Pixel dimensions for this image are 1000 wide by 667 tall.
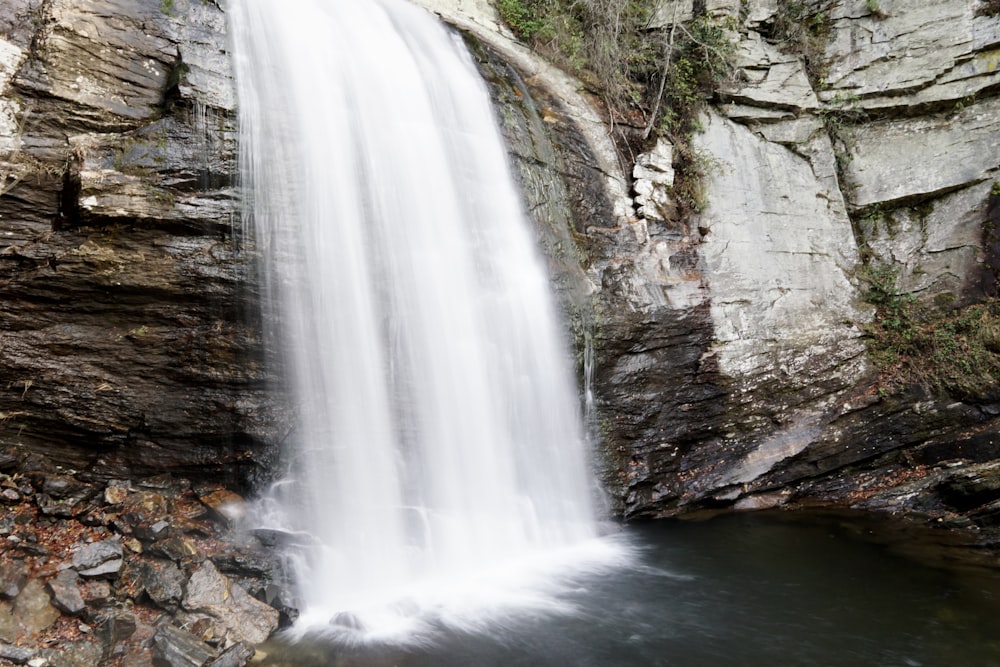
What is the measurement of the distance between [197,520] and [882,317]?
992cm

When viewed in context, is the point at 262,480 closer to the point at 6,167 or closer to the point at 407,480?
the point at 407,480

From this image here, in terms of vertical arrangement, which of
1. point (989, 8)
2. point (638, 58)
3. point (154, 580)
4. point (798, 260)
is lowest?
point (154, 580)

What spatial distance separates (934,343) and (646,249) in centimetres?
462

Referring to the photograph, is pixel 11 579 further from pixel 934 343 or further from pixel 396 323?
pixel 934 343

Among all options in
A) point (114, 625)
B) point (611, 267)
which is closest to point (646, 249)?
point (611, 267)

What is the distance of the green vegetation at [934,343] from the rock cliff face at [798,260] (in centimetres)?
16

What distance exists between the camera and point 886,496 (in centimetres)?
810

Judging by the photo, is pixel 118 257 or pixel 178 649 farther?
pixel 118 257

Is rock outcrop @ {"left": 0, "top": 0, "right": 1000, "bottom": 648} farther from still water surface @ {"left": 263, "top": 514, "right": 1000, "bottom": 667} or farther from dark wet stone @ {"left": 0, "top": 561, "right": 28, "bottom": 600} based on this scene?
still water surface @ {"left": 263, "top": 514, "right": 1000, "bottom": 667}

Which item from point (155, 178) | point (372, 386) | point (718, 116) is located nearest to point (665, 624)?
Result: point (372, 386)

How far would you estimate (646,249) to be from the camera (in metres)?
8.69

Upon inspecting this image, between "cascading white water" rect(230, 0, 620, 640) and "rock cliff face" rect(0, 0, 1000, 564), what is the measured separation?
0.43 metres

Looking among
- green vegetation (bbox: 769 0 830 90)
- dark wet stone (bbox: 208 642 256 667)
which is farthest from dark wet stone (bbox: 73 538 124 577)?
green vegetation (bbox: 769 0 830 90)

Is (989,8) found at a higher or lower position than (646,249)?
higher
